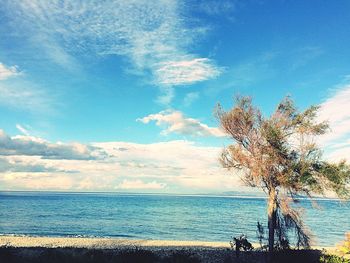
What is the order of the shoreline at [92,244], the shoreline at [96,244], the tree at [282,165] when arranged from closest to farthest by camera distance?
the tree at [282,165] < the shoreline at [96,244] < the shoreline at [92,244]

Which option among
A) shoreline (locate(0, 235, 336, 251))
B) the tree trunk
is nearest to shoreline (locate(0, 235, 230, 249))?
shoreline (locate(0, 235, 336, 251))

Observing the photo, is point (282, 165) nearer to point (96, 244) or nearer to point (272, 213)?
point (272, 213)

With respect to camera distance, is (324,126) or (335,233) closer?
(324,126)

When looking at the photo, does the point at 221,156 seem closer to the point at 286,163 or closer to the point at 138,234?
the point at 286,163

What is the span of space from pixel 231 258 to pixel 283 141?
23.7ft

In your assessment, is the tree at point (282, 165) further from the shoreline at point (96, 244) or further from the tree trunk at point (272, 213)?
the shoreline at point (96, 244)

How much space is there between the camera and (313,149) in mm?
21953

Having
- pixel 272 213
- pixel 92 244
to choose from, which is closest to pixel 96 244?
pixel 92 244

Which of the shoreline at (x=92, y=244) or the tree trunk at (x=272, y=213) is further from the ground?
the tree trunk at (x=272, y=213)

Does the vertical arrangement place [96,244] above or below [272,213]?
below

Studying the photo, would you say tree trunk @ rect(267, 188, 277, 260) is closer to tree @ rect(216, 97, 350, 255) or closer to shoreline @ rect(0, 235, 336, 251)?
tree @ rect(216, 97, 350, 255)

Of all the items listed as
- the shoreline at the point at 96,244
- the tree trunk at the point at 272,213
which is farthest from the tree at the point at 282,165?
the shoreline at the point at 96,244

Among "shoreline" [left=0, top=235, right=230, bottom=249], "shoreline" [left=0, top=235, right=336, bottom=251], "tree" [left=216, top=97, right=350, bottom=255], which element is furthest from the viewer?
"shoreline" [left=0, top=235, right=230, bottom=249]

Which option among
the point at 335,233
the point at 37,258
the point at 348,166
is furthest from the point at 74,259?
the point at 335,233
